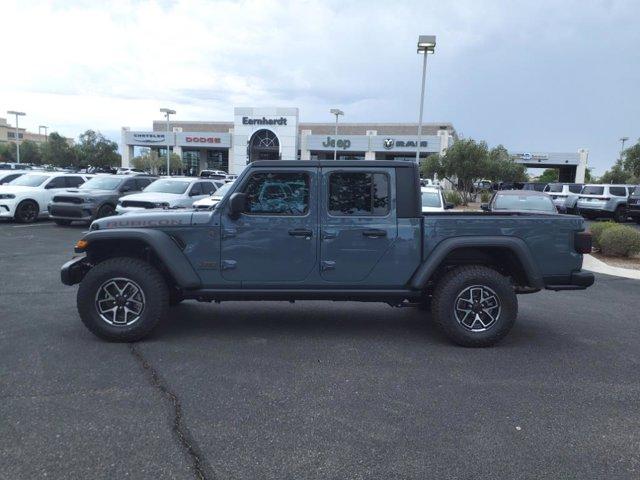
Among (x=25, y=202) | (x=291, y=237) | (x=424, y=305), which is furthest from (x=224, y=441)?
(x=25, y=202)

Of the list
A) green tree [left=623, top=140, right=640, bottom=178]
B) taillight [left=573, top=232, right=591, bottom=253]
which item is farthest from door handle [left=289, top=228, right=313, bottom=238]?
green tree [left=623, top=140, right=640, bottom=178]

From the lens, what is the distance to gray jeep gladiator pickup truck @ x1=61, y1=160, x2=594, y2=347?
17.3 ft

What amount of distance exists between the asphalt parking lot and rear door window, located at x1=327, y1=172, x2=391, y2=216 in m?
1.41

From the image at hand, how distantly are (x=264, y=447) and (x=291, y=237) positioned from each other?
235 centimetres

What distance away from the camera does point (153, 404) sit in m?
3.95

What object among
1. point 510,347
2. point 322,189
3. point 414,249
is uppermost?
point 322,189

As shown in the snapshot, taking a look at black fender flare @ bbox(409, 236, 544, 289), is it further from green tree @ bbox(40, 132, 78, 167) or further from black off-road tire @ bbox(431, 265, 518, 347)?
green tree @ bbox(40, 132, 78, 167)

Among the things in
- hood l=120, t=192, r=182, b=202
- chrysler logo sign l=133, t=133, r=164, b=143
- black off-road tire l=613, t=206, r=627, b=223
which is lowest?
black off-road tire l=613, t=206, r=627, b=223

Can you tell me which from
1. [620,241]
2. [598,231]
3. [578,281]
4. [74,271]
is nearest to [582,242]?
[578,281]

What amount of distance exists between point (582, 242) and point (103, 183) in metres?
15.6

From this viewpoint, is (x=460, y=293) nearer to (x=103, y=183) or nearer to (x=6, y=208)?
(x=103, y=183)

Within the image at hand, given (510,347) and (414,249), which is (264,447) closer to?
(414,249)

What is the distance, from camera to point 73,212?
15359mm

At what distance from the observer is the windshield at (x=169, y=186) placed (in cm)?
1595
